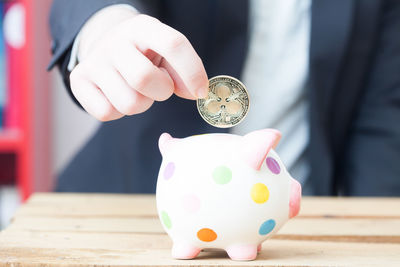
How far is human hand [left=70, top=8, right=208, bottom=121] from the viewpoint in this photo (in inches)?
23.9

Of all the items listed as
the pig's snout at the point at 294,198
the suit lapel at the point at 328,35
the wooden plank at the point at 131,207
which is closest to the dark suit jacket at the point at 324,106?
the suit lapel at the point at 328,35

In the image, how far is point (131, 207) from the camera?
1046 millimetres

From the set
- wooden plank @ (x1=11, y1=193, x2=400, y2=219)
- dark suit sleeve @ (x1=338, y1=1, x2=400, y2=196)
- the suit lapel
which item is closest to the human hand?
wooden plank @ (x1=11, y1=193, x2=400, y2=219)

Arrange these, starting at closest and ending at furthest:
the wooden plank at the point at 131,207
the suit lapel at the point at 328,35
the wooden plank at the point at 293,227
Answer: the wooden plank at the point at 293,227 → the wooden plank at the point at 131,207 → the suit lapel at the point at 328,35

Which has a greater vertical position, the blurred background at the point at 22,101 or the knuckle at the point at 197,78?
the knuckle at the point at 197,78

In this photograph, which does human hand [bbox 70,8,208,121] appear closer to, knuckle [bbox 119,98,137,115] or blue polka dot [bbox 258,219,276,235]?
knuckle [bbox 119,98,137,115]

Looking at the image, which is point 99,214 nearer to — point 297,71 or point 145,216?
point 145,216

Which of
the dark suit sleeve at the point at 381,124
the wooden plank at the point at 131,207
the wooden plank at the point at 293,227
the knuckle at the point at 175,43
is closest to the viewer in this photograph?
the knuckle at the point at 175,43

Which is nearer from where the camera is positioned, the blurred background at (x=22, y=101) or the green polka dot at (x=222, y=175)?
the green polka dot at (x=222, y=175)

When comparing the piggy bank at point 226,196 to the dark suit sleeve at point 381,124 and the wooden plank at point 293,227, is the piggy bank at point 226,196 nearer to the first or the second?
the wooden plank at point 293,227

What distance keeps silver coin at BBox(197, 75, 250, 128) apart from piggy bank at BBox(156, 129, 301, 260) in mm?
35

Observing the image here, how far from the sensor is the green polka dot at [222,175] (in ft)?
2.04

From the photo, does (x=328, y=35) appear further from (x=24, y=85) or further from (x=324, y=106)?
(x=24, y=85)

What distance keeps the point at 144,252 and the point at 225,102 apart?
0.21m
